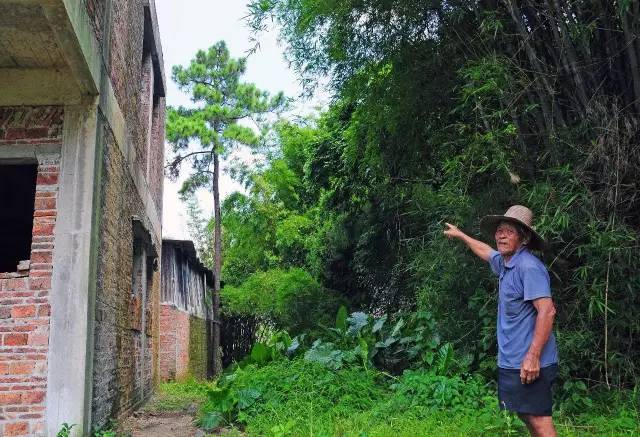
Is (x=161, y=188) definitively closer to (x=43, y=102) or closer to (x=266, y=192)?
(x=43, y=102)

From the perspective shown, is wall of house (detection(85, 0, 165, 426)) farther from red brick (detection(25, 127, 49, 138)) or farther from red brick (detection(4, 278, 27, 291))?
red brick (detection(4, 278, 27, 291))

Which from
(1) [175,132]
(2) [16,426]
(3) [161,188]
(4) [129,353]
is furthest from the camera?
(1) [175,132]

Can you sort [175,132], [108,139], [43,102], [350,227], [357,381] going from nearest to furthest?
[43,102]
[108,139]
[357,381]
[350,227]
[175,132]

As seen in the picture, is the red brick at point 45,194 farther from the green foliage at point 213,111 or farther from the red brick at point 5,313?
the green foliage at point 213,111

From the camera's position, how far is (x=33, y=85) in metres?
5.43

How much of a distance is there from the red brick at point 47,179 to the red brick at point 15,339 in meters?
1.30

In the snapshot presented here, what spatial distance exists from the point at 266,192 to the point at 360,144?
462 inches

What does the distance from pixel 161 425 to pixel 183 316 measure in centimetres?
778

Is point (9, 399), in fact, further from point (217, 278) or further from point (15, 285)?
point (217, 278)

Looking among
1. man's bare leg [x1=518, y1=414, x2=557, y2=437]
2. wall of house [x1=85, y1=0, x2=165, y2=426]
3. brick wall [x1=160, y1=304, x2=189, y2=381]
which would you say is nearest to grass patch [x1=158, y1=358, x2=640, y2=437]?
wall of house [x1=85, y1=0, x2=165, y2=426]

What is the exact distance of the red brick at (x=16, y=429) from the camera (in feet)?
16.4

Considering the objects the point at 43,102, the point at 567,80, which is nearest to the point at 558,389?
the point at 567,80

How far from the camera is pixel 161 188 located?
40.6 feet

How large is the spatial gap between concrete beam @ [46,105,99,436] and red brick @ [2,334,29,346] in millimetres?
221
